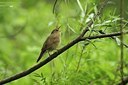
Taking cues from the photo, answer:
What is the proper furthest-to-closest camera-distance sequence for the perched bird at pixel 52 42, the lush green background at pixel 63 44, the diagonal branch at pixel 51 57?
the perched bird at pixel 52 42 → the lush green background at pixel 63 44 → the diagonal branch at pixel 51 57

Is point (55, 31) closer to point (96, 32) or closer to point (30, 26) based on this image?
point (96, 32)

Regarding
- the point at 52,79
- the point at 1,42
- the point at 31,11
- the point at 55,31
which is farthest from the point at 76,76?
the point at 31,11

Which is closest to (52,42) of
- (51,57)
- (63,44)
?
(63,44)

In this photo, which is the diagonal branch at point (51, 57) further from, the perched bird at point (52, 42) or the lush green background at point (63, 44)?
the perched bird at point (52, 42)

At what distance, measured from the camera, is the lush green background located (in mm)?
4445

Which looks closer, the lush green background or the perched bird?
the lush green background

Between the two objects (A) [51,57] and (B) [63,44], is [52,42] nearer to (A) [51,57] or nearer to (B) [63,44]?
(B) [63,44]

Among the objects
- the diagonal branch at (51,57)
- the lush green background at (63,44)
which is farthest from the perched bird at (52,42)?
the diagonal branch at (51,57)

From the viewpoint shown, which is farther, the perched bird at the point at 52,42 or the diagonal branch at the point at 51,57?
the perched bird at the point at 52,42

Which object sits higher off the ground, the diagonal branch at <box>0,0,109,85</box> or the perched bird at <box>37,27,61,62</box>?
the diagonal branch at <box>0,0,109,85</box>

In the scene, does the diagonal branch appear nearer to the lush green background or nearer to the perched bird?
the lush green background

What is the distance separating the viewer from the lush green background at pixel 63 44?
445 cm

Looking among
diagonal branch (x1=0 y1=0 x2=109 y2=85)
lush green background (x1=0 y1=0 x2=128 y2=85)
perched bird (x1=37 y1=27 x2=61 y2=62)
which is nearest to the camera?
diagonal branch (x1=0 y1=0 x2=109 y2=85)

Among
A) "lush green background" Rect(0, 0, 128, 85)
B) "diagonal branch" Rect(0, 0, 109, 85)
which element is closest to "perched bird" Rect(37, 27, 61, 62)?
"lush green background" Rect(0, 0, 128, 85)
